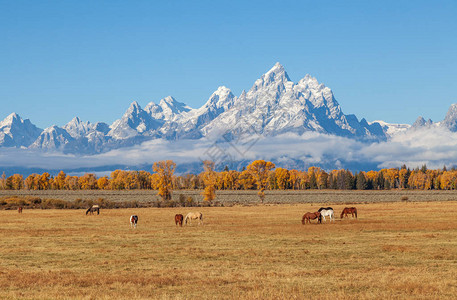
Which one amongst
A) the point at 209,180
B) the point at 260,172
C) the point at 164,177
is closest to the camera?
the point at 209,180

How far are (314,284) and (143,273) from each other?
8.18 metres

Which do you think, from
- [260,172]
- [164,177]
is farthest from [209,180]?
Answer: [260,172]

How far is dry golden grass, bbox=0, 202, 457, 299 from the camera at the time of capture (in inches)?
751

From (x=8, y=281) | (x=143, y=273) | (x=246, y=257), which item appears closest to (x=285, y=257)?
(x=246, y=257)

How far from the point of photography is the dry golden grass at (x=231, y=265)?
1908cm

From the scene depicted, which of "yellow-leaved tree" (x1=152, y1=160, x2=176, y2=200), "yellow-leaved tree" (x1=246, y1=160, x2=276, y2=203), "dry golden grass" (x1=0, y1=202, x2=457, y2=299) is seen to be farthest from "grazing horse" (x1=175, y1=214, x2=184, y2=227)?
"yellow-leaved tree" (x1=246, y1=160, x2=276, y2=203)

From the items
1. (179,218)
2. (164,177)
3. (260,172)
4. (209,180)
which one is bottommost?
(179,218)

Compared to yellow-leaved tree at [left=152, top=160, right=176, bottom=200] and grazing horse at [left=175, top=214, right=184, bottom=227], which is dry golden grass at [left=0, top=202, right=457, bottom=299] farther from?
yellow-leaved tree at [left=152, top=160, right=176, bottom=200]

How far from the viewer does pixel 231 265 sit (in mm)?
25594

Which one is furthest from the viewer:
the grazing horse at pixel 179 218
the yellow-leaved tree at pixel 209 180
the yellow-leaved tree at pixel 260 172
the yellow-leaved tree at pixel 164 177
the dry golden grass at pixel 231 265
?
the yellow-leaved tree at pixel 260 172

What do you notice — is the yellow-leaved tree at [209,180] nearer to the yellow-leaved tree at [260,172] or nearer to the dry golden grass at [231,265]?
the yellow-leaved tree at [260,172]

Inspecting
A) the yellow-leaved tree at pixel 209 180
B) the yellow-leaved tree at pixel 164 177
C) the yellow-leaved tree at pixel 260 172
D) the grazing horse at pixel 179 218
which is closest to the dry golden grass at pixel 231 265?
the grazing horse at pixel 179 218

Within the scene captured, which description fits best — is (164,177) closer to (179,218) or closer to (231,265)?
(179,218)

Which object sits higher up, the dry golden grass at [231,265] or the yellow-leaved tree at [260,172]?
the yellow-leaved tree at [260,172]
